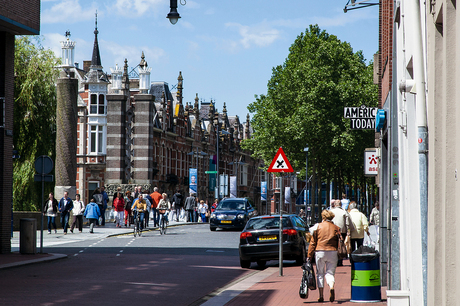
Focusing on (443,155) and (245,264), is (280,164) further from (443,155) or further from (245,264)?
(443,155)

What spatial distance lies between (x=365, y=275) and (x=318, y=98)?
36.7 meters

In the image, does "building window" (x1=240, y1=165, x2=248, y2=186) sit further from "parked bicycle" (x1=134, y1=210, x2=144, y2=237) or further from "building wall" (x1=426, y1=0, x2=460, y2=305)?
"building wall" (x1=426, y1=0, x2=460, y2=305)

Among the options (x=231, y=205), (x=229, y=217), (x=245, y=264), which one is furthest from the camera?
(x=231, y=205)

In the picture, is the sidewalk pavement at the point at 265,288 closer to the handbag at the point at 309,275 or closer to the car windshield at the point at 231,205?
the handbag at the point at 309,275

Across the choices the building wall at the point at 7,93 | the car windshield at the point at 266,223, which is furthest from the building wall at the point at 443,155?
the building wall at the point at 7,93

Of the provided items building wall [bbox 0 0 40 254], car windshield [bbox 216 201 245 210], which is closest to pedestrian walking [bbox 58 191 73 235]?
car windshield [bbox 216 201 245 210]

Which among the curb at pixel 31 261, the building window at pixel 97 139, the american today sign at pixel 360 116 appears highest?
the building window at pixel 97 139

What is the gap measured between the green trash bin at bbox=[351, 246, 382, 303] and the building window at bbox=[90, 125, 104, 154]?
49624 millimetres

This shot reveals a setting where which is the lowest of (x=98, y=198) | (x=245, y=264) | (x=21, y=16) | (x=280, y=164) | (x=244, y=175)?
(x=245, y=264)

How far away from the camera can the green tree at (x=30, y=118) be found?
1247 inches

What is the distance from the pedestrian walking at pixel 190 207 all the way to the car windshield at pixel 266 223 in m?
25.6

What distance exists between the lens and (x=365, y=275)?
10477mm

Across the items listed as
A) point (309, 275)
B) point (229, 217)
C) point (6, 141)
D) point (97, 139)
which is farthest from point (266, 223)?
point (97, 139)

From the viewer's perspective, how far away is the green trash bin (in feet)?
34.1
